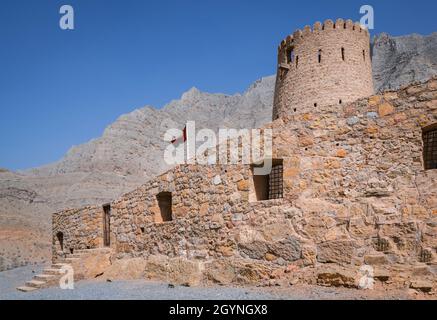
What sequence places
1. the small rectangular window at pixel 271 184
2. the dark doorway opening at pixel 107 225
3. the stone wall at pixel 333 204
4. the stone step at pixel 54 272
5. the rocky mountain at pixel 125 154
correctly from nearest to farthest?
the stone wall at pixel 333 204
the small rectangular window at pixel 271 184
the stone step at pixel 54 272
the dark doorway opening at pixel 107 225
the rocky mountain at pixel 125 154

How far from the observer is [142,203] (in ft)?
33.9

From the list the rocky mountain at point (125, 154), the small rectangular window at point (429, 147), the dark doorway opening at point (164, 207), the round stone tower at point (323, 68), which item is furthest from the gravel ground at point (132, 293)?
the round stone tower at point (323, 68)

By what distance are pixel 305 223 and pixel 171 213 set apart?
3919mm

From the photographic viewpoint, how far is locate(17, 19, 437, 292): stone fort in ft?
20.5

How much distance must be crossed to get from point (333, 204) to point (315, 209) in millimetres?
304

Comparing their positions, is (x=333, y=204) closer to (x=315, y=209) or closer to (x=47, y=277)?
(x=315, y=209)

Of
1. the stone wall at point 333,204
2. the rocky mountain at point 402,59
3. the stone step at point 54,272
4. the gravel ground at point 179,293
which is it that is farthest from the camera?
the rocky mountain at point 402,59

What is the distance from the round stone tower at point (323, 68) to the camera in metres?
22.8

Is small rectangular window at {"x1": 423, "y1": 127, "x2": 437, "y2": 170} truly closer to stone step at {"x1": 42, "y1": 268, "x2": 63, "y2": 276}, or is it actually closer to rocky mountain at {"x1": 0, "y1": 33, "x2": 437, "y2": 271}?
stone step at {"x1": 42, "y1": 268, "x2": 63, "y2": 276}

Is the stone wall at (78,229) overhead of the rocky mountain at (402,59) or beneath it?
beneath

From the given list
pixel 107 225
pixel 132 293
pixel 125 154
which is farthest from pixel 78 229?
pixel 125 154

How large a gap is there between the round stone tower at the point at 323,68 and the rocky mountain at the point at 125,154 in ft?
53.5

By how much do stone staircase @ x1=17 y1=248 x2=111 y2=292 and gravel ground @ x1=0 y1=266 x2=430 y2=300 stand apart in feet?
1.20

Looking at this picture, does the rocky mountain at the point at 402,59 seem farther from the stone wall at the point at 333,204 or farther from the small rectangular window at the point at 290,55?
the stone wall at the point at 333,204
